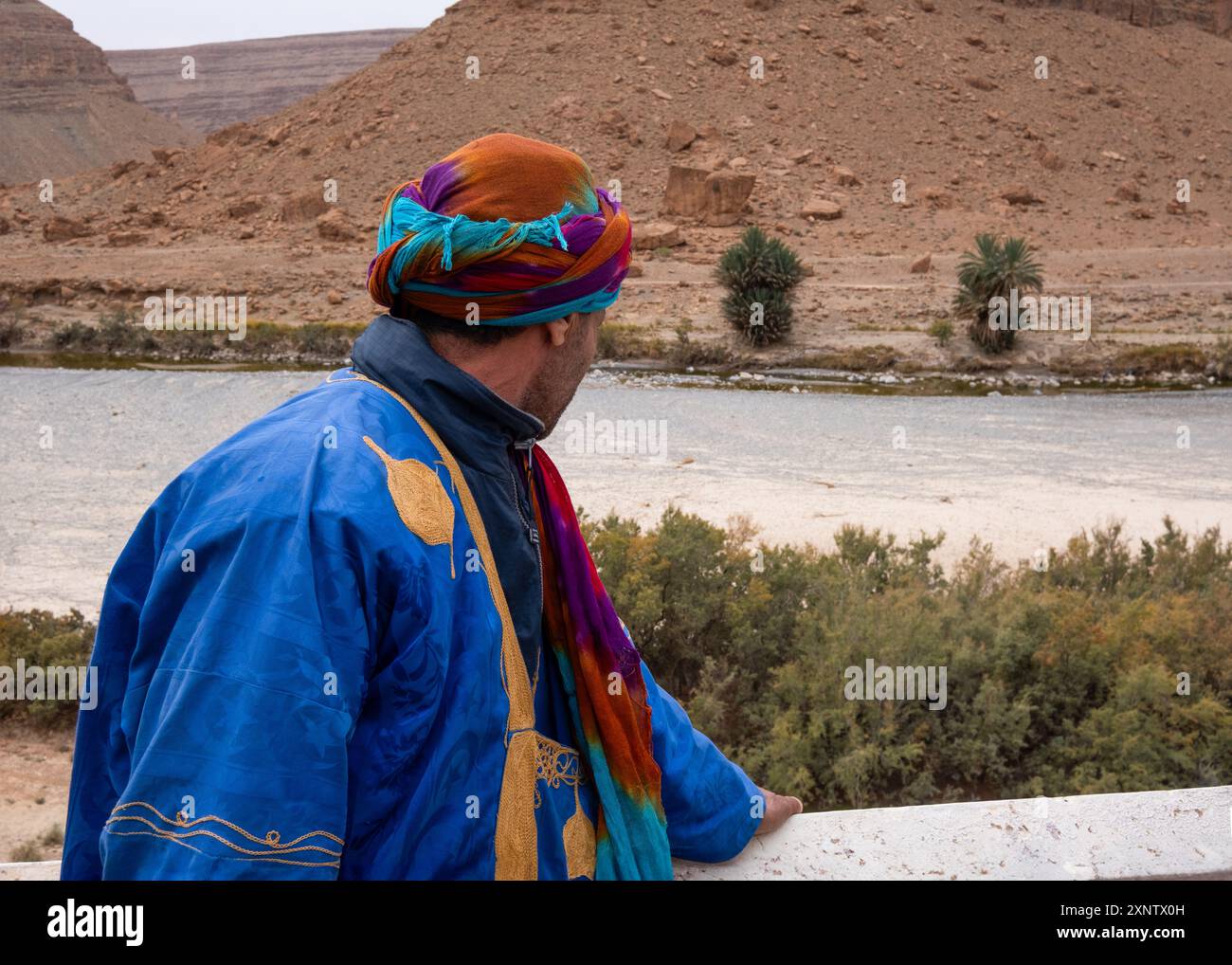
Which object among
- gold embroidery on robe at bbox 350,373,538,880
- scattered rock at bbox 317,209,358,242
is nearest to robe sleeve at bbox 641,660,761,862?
gold embroidery on robe at bbox 350,373,538,880

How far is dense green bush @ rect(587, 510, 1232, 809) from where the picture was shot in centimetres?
462

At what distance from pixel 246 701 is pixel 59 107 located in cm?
8014

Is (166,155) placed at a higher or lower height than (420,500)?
higher

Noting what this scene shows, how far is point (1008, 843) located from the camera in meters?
2.21

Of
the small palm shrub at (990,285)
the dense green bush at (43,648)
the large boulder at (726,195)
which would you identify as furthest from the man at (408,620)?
the large boulder at (726,195)

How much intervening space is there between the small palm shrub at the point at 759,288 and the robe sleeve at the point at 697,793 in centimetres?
1759

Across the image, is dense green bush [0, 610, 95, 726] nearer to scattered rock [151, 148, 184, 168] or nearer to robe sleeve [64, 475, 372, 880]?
robe sleeve [64, 475, 372, 880]

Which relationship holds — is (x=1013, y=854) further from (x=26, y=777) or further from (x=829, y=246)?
(x=829, y=246)

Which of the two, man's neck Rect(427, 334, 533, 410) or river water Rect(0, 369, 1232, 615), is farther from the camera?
river water Rect(0, 369, 1232, 615)

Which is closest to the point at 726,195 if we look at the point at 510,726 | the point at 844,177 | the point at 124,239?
the point at 844,177

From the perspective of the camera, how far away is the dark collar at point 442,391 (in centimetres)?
166

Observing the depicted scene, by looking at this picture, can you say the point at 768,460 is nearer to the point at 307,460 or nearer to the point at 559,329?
the point at 559,329

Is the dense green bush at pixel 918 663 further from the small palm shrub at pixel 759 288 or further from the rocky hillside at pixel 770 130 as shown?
the rocky hillside at pixel 770 130

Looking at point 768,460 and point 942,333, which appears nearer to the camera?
point 768,460
